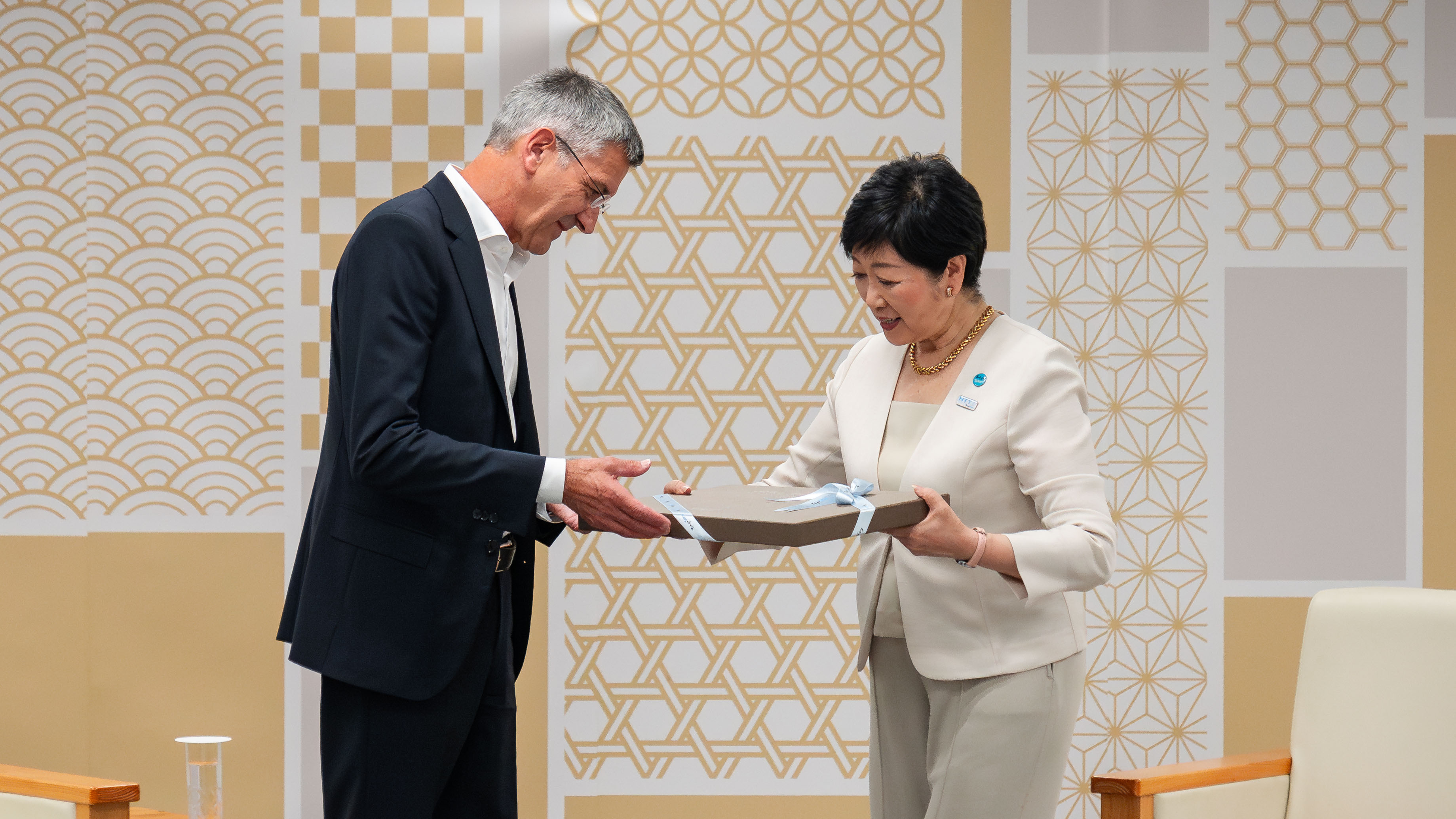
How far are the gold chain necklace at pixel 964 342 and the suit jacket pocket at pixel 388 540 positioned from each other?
92cm

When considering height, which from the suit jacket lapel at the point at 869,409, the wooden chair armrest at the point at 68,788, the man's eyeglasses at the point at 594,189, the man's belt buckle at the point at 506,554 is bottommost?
the wooden chair armrest at the point at 68,788

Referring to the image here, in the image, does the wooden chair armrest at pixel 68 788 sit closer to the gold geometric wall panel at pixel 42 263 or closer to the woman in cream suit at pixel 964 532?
the gold geometric wall panel at pixel 42 263

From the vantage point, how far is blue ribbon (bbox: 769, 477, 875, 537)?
1561 millimetres

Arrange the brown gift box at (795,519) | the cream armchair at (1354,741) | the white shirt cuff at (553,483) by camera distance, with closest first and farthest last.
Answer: the brown gift box at (795,519)
the white shirt cuff at (553,483)
the cream armchair at (1354,741)

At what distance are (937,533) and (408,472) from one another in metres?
0.82

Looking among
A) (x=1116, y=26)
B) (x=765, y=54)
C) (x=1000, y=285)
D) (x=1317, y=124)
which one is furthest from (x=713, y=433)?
(x=1317, y=124)

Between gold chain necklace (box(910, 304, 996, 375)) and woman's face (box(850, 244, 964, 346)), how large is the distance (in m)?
0.05

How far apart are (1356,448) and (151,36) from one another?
368cm

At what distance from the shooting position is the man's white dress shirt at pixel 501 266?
5.90 ft

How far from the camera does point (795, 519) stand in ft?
5.05

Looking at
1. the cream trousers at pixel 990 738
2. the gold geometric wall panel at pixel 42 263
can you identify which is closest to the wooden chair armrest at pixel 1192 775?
the cream trousers at pixel 990 738

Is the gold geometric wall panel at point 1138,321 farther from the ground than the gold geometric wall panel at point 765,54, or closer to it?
closer to it

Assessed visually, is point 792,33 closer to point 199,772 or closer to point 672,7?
point 672,7

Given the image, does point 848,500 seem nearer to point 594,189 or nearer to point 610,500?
point 610,500
